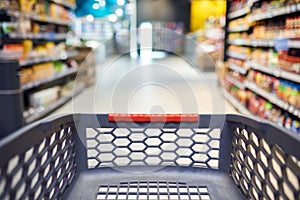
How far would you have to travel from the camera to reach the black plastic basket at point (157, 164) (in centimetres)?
93

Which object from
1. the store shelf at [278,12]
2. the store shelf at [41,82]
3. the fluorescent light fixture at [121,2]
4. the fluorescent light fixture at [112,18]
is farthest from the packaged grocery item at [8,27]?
the fluorescent light fixture at [112,18]

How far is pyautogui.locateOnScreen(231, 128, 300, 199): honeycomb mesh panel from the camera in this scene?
2.66ft

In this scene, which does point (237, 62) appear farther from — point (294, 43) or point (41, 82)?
point (41, 82)

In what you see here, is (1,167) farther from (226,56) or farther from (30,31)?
(226,56)

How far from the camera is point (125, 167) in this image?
4.41 feet

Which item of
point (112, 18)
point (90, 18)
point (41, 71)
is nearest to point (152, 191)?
point (41, 71)

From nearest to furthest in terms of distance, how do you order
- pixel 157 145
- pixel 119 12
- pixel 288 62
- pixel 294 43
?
1. pixel 157 145
2. pixel 294 43
3. pixel 288 62
4. pixel 119 12

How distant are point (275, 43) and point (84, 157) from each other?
115 inches

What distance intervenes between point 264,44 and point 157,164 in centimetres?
314

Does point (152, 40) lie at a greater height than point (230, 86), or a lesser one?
greater

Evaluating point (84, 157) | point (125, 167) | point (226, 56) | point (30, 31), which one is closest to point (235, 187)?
point (125, 167)

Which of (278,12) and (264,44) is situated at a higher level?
(278,12)

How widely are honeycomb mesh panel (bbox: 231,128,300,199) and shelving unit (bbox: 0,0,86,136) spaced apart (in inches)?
66.7

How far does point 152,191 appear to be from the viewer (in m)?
1.16
